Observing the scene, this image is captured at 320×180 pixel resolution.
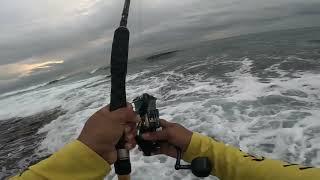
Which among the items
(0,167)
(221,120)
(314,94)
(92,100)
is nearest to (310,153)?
(221,120)

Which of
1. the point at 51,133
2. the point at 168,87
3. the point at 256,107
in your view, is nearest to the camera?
the point at 256,107

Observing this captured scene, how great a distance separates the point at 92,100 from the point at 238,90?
15.6ft

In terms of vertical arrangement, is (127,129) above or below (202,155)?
above

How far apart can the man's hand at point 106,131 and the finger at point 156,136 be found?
541 millimetres

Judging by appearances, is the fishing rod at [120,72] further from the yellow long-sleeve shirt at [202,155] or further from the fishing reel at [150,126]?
the fishing reel at [150,126]

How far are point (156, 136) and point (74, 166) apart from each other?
688mm

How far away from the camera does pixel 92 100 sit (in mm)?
10922

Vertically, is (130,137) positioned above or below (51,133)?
above

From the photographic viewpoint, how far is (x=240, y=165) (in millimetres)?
1870

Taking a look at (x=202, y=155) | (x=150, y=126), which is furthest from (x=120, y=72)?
(x=202, y=155)

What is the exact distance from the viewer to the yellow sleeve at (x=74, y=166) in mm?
1267

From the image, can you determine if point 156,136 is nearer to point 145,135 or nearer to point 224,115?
point 145,135

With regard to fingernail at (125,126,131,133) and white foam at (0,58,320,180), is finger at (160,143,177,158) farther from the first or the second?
white foam at (0,58,320,180)

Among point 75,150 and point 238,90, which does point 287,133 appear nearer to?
point 238,90
